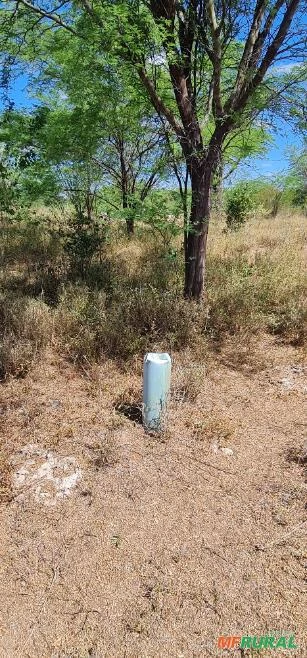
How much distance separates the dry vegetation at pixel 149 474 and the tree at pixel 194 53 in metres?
1.11

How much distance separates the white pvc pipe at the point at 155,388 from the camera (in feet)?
10.5

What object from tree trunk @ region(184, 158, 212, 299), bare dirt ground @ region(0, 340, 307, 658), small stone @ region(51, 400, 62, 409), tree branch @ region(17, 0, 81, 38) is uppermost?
tree branch @ region(17, 0, 81, 38)

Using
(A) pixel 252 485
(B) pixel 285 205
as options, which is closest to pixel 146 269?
(A) pixel 252 485

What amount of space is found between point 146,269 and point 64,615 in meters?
5.03

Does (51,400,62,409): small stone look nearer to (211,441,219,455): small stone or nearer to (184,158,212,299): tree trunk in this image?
(211,441,219,455): small stone

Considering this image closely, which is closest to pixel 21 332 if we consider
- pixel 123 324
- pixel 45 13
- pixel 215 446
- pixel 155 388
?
pixel 123 324

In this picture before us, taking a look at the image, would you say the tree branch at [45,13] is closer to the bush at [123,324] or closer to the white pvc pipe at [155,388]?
the bush at [123,324]

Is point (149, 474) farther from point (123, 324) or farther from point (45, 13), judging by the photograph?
point (45, 13)

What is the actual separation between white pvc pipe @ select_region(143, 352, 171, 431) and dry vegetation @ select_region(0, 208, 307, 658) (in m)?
0.15

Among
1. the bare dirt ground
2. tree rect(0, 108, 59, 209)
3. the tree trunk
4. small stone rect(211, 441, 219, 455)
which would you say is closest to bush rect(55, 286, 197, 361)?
the tree trunk

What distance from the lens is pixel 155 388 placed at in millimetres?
3244

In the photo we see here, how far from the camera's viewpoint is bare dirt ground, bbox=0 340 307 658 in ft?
6.63

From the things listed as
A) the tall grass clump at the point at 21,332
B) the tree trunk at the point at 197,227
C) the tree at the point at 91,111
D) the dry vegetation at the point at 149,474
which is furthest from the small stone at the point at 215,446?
the tree at the point at 91,111

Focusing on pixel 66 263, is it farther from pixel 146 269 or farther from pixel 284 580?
pixel 284 580
